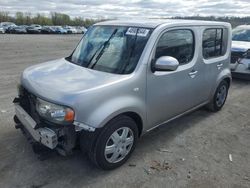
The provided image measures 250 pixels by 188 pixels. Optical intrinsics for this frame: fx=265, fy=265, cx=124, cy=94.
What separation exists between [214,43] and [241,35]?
17.6 feet

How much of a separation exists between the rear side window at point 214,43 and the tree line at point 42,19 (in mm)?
67355

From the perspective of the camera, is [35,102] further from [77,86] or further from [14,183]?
[14,183]

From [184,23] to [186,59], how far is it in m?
0.56

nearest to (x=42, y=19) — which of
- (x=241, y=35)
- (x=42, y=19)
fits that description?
(x=42, y=19)

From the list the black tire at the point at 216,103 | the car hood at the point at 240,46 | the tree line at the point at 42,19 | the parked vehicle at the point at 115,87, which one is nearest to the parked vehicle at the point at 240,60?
the car hood at the point at 240,46

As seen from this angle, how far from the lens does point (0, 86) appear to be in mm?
6855

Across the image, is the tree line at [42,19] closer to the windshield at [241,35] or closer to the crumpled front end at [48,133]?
the windshield at [241,35]

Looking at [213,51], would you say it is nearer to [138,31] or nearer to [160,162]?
[138,31]

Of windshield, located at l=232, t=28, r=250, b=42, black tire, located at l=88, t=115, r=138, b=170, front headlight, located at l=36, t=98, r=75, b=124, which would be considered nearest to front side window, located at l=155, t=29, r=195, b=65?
black tire, located at l=88, t=115, r=138, b=170

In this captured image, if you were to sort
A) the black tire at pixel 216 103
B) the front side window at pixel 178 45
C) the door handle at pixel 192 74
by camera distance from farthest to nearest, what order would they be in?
the black tire at pixel 216 103 < the door handle at pixel 192 74 < the front side window at pixel 178 45

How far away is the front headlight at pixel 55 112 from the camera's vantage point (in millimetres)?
2848

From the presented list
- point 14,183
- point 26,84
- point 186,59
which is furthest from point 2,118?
point 186,59

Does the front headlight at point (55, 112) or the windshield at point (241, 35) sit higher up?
the windshield at point (241, 35)

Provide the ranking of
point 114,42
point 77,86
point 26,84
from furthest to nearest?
point 114,42
point 26,84
point 77,86
